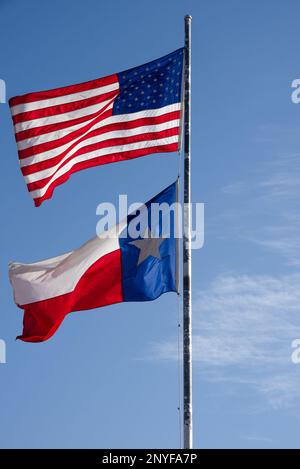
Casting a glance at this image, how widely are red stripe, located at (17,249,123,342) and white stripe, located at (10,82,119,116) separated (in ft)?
15.5

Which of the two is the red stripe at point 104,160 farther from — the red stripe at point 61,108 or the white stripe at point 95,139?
the red stripe at point 61,108

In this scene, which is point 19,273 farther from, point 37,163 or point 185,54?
point 185,54

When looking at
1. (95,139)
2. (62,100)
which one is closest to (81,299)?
(95,139)

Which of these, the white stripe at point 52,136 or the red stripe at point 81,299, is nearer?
the red stripe at point 81,299

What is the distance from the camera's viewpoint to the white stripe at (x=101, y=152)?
39.3 metres

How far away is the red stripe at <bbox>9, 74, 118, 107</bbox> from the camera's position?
131 ft

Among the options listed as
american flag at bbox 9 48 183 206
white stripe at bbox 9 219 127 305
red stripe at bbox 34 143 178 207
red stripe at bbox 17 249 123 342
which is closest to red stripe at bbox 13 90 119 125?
american flag at bbox 9 48 183 206

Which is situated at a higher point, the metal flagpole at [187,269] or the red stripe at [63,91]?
the red stripe at [63,91]

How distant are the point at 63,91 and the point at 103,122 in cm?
150

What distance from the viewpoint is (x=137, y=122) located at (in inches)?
1558

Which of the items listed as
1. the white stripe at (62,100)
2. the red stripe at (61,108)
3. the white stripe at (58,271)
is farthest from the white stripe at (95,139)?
the white stripe at (58,271)

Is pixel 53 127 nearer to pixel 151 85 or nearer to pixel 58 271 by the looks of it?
pixel 151 85

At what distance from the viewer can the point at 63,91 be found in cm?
4003
